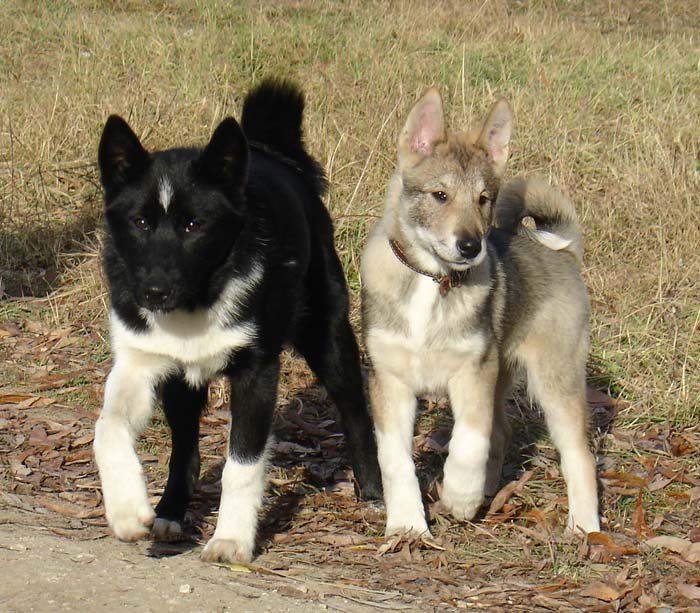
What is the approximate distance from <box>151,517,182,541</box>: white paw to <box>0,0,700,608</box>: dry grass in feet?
4.38

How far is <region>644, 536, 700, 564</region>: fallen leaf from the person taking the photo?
4.39 meters

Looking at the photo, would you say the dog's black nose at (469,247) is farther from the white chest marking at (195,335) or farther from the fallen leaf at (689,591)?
the fallen leaf at (689,591)

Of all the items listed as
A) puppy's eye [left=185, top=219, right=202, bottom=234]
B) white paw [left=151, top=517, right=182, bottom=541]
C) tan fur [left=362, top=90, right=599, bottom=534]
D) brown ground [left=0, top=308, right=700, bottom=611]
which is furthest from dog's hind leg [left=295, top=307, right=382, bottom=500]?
puppy's eye [left=185, top=219, right=202, bottom=234]

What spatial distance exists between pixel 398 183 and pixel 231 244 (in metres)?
0.86

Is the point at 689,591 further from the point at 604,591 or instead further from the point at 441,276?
the point at 441,276

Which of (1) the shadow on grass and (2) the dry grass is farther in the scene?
(1) the shadow on grass

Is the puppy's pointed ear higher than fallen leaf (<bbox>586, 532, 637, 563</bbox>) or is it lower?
higher

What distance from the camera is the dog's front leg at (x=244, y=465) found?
4.00 metres

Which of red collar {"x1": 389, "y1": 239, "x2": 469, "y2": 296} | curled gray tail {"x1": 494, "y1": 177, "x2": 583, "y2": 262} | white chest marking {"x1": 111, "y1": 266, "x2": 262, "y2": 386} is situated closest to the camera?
white chest marking {"x1": 111, "y1": 266, "x2": 262, "y2": 386}

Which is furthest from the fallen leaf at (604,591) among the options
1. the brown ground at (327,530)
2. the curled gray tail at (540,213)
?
the curled gray tail at (540,213)

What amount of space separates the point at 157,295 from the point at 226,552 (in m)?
0.97

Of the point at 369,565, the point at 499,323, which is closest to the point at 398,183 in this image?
the point at 499,323

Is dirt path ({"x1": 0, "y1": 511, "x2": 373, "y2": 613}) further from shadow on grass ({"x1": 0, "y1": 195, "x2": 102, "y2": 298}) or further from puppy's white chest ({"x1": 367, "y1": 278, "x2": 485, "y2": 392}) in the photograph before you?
shadow on grass ({"x1": 0, "y1": 195, "x2": 102, "y2": 298})

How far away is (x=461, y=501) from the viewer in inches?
177
